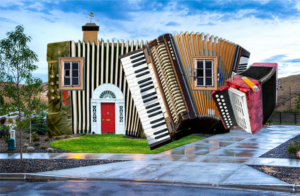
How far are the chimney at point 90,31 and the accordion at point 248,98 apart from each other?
21.4m

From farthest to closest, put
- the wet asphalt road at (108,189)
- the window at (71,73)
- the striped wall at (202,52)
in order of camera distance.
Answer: the window at (71,73), the striped wall at (202,52), the wet asphalt road at (108,189)

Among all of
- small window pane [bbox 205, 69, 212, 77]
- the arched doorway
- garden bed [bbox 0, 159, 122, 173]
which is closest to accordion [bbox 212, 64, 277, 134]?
small window pane [bbox 205, 69, 212, 77]

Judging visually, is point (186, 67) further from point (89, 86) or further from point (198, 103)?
point (89, 86)

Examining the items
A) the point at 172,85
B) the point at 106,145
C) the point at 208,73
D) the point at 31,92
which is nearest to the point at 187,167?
the point at 172,85

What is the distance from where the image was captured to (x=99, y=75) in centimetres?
2052

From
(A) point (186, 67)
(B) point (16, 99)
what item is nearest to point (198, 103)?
(A) point (186, 67)

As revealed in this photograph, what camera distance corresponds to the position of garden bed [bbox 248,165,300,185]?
10.0 m

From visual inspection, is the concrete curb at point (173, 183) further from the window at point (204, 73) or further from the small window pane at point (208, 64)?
the small window pane at point (208, 64)

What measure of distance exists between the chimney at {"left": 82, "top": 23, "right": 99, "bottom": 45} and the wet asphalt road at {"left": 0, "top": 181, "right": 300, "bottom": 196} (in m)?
22.4

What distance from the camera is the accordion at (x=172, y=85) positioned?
12094mm

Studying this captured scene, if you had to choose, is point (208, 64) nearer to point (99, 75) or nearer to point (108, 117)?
point (99, 75)

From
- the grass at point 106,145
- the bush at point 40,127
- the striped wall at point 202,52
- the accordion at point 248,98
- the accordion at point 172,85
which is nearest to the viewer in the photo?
the accordion at point 248,98

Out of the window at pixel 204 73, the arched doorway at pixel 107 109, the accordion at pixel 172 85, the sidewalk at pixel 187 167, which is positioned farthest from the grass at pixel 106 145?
the window at pixel 204 73

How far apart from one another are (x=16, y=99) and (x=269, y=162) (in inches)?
421
